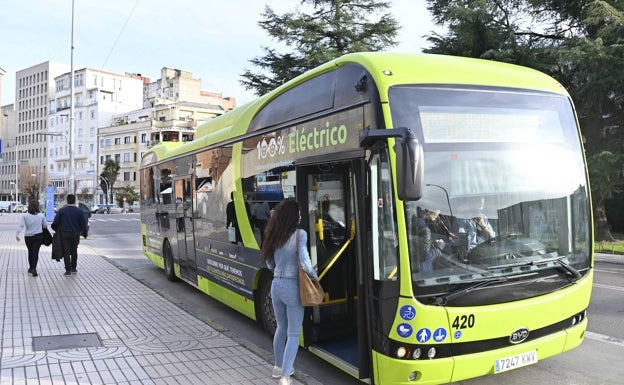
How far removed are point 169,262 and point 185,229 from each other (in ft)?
6.51

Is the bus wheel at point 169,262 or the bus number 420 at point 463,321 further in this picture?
the bus wheel at point 169,262

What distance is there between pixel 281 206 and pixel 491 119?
2011 mm

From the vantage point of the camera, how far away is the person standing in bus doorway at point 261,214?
6.12m

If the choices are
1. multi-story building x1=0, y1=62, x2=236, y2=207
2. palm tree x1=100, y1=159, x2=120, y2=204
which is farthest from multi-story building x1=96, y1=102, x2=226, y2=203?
palm tree x1=100, y1=159, x2=120, y2=204

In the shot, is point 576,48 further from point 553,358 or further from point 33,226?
point 33,226

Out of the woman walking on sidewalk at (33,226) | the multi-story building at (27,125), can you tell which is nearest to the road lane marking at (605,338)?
the woman walking on sidewalk at (33,226)

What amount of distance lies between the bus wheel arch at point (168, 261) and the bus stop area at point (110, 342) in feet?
4.34

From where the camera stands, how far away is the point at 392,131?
3.81 m

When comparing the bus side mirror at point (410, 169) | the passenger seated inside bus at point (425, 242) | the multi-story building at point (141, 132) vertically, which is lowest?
the passenger seated inside bus at point (425, 242)

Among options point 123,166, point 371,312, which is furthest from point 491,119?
point 123,166

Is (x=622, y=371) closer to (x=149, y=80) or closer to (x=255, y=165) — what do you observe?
(x=255, y=165)

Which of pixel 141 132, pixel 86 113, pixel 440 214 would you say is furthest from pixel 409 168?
pixel 86 113

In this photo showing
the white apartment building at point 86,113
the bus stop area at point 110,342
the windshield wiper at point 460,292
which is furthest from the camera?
the white apartment building at point 86,113

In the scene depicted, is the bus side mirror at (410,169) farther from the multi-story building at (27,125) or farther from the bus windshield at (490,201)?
the multi-story building at (27,125)
